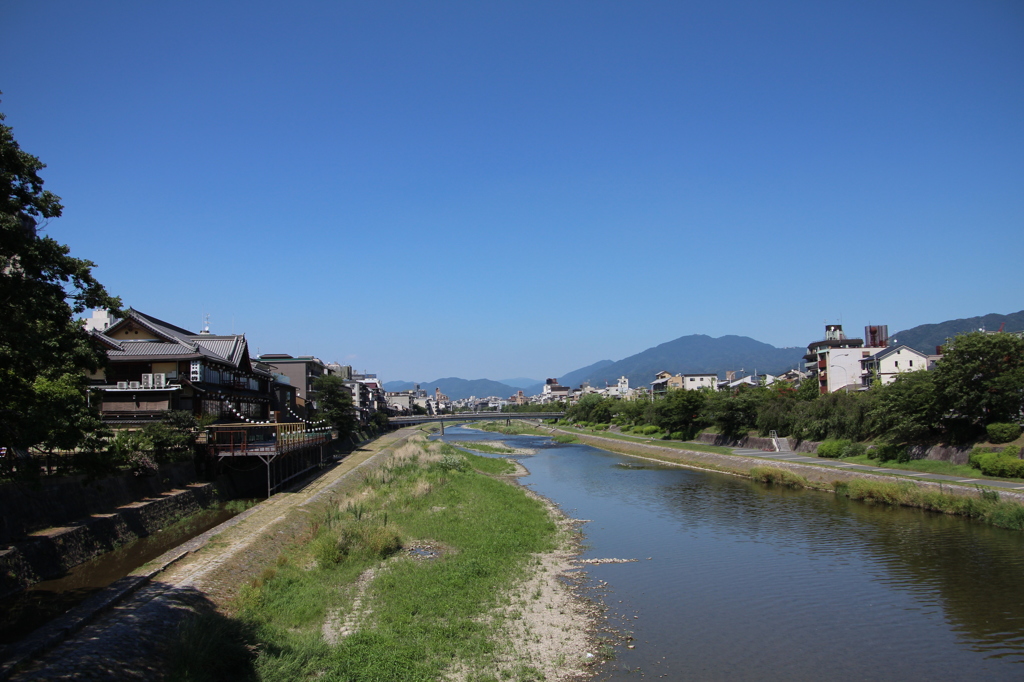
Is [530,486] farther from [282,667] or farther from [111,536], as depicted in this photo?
[282,667]

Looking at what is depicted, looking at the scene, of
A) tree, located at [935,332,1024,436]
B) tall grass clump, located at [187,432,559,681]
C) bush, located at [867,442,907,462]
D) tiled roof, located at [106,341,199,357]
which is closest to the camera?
tall grass clump, located at [187,432,559,681]

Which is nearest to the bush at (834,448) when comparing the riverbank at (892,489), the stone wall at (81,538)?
the riverbank at (892,489)

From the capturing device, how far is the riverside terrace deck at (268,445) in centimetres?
2845

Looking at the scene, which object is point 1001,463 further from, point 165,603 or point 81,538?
point 81,538

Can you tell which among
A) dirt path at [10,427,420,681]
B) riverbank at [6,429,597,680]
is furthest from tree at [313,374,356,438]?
dirt path at [10,427,420,681]

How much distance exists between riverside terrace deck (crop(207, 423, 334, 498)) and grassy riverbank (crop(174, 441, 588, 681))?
5.32 metres

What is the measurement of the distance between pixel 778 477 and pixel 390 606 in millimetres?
28535

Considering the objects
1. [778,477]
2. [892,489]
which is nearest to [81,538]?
[892,489]

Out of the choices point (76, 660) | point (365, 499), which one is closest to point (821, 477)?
point (365, 499)

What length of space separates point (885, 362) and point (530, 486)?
51543mm

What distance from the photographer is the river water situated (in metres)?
12.2

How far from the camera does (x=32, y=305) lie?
9.92 m

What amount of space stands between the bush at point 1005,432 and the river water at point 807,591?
26.9 ft

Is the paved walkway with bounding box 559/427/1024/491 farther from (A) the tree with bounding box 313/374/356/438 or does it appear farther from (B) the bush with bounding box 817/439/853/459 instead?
(A) the tree with bounding box 313/374/356/438
